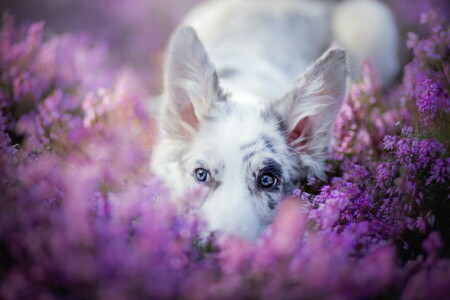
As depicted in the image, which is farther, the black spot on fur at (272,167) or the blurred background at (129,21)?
the blurred background at (129,21)

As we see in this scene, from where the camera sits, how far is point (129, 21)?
6.08 m

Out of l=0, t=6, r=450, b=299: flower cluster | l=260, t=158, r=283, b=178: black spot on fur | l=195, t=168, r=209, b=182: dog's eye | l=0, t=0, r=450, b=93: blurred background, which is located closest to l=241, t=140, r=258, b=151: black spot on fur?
l=260, t=158, r=283, b=178: black spot on fur

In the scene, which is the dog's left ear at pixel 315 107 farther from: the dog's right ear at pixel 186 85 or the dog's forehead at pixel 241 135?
the dog's right ear at pixel 186 85

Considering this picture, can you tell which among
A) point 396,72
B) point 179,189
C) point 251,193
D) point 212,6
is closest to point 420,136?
point 251,193

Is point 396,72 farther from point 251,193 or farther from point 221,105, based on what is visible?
point 251,193

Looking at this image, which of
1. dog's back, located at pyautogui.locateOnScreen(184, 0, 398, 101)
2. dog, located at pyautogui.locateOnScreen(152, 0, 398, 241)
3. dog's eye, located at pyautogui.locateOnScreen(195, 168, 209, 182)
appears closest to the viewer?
dog, located at pyautogui.locateOnScreen(152, 0, 398, 241)

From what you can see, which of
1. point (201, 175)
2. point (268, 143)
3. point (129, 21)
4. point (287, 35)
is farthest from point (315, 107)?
point (129, 21)

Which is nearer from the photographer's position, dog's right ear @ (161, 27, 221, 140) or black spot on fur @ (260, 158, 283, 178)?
black spot on fur @ (260, 158, 283, 178)

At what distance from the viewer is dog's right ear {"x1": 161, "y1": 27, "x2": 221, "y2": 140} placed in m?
2.42

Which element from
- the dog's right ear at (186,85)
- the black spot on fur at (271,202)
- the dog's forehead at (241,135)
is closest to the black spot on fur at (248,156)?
the dog's forehead at (241,135)

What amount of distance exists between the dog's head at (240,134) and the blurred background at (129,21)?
284 centimetres

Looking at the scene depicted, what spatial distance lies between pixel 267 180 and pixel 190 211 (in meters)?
0.68

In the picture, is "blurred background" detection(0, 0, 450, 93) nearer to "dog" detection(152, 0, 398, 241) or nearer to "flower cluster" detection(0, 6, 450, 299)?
"flower cluster" detection(0, 6, 450, 299)

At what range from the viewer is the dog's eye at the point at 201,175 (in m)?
2.32
